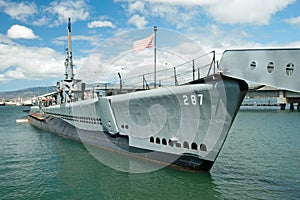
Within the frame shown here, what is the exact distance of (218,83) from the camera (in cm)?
1097

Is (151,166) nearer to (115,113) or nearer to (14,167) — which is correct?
(115,113)

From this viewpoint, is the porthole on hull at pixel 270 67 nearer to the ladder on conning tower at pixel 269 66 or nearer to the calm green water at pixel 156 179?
the ladder on conning tower at pixel 269 66

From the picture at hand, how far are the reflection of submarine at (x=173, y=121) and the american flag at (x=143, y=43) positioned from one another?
2.38 meters

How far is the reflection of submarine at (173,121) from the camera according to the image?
11.3 meters

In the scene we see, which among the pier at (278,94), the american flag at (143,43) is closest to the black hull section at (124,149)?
the american flag at (143,43)

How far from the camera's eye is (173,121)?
13.3 meters

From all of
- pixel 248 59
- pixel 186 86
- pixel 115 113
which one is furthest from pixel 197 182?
pixel 115 113

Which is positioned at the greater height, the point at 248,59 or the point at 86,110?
the point at 248,59

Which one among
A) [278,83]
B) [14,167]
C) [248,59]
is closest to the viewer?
[278,83]

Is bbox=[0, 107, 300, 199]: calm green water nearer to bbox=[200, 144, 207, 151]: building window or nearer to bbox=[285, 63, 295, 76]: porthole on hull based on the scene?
bbox=[200, 144, 207, 151]: building window

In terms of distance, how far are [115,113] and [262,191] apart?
9.57 metres

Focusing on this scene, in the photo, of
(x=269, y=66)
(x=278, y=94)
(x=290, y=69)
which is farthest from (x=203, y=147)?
(x=278, y=94)

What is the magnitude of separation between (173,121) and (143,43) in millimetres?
4659

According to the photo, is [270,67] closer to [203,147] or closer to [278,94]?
[203,147]
